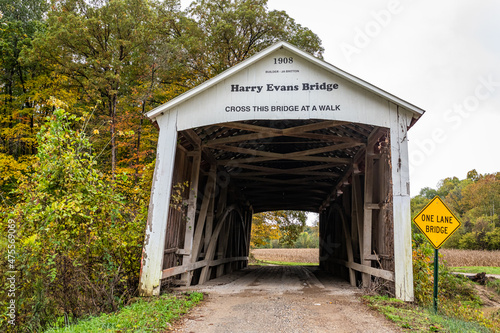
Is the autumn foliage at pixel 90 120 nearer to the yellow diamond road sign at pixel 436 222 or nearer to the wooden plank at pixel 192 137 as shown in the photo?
the wooden plank at pixel 192 137

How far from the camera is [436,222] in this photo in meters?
6.47

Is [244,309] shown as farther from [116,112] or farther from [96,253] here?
[116,112]

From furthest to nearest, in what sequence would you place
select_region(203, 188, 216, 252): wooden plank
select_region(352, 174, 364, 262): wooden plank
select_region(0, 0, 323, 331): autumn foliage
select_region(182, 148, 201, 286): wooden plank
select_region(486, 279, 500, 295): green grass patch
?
1. select_region(486, 279, 500, 295): green grass patch
2. select_region(203, 188, 216, 252): wooden plank
3. select_region(352, 174, 364, 262): wooden plank
4. select_region(182, 148, 201, 286): wooden plank
5. select_region(0, 0, 323, 331): autumn foliage

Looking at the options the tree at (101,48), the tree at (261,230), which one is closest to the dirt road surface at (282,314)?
the tree at (101,48)

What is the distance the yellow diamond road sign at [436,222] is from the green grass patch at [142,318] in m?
4.09

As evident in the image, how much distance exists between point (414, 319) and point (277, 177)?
30.0 feet

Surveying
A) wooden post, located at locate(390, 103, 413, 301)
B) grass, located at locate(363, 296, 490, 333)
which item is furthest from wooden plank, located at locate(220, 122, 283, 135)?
grass, located at locate(363, 296, 490, 333)

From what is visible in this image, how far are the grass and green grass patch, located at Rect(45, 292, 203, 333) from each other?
2.92m

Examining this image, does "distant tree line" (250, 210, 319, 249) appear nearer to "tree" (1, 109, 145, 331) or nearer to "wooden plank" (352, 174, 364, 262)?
"wooden plank" (352, 174, 364, 262)

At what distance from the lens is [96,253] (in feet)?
20.1

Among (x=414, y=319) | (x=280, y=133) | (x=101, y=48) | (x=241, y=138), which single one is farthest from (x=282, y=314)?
(x=101, y=48)

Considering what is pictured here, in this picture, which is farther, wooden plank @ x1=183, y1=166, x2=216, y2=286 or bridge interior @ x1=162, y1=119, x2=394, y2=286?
wooden plank @ x1=183, y1=166, x2=216, y2=286

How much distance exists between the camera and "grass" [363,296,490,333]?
4.57 metres

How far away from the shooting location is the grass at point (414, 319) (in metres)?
4.57
